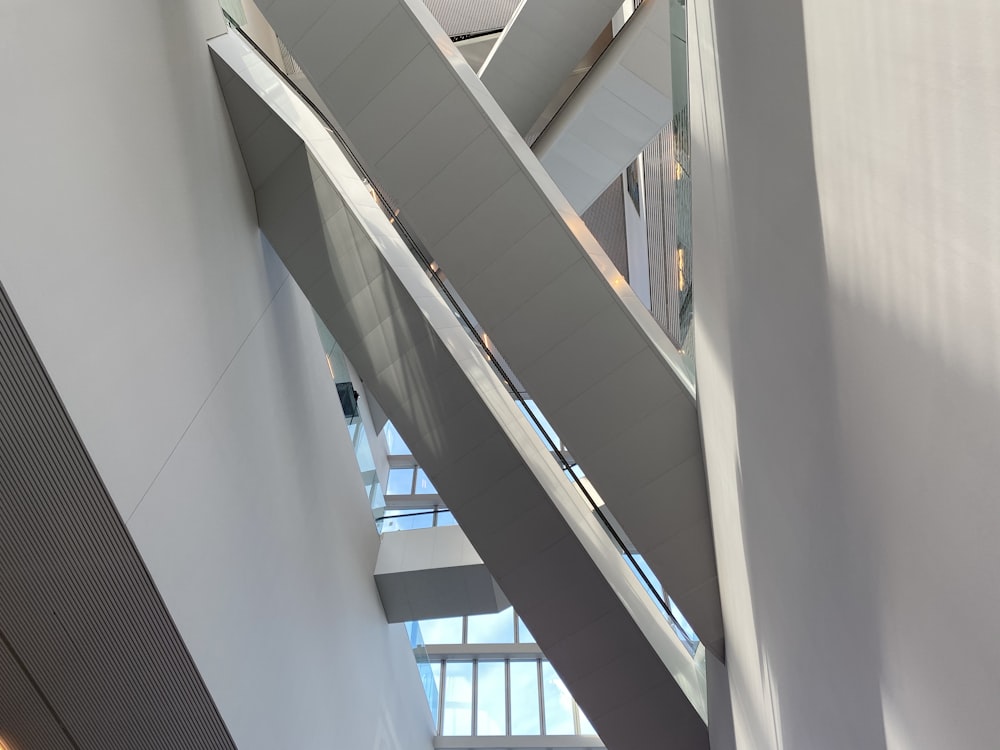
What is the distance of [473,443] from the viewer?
24.7 feet

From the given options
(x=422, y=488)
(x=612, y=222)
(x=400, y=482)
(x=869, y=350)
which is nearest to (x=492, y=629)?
(x=422, y=488)

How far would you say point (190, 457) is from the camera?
545 centimetres

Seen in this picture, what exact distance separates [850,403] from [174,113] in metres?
5.56

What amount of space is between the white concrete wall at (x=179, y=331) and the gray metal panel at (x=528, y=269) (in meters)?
1.50

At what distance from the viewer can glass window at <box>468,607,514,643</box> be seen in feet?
67.1

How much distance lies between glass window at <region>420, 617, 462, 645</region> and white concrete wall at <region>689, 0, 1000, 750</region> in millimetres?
17207

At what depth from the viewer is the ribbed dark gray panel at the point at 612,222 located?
1973 cm

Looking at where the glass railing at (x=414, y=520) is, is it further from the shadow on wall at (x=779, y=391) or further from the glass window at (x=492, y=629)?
the shadow on wall at (x=779, y=391)

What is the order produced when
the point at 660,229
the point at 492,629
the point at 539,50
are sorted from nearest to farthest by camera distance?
1. the point at 539,50
2. the point at 660,229
3. the point at 492,629

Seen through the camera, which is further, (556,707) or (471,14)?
(471,14)

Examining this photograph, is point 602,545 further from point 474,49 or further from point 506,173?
point 474,49

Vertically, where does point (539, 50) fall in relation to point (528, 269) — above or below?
above

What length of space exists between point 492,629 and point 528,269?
52.8 feet

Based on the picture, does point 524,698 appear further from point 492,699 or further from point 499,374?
point 499,374
